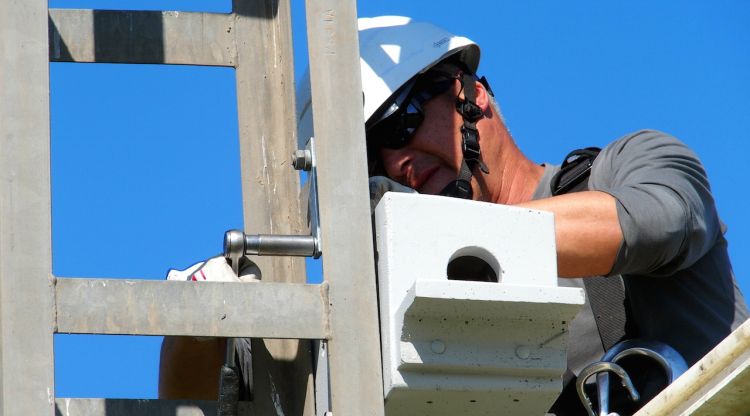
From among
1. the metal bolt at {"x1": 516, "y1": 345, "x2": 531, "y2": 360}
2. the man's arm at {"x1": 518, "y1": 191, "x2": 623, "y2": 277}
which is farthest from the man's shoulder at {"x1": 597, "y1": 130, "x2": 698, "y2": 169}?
the metal bolt at {"x1": 516, "y1": 345, "x2": 531, "y2": 360}

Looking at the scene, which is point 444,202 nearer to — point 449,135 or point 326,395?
point 326,395

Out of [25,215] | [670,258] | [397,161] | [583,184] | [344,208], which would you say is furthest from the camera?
[397,161]

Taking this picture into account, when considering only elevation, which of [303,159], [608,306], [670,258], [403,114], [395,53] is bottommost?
[608,306]

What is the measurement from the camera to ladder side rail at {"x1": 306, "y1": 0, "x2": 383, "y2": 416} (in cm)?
299

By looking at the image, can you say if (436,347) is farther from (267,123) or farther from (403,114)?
(403,114)

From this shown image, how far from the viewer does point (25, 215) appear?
2854 mm

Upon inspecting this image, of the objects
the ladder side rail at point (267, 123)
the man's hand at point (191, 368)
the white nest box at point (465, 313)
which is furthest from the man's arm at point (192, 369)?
the white nest box at point (465, 313)

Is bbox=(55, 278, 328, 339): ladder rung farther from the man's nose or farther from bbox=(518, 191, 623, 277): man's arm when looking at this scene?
the man's nose

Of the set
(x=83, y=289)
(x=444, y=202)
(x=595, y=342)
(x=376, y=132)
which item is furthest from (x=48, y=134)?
(x=376, y=132)

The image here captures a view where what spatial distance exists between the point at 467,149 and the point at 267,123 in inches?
56.4

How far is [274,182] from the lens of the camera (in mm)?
3932

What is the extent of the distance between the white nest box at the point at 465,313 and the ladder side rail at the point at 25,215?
0.75 m

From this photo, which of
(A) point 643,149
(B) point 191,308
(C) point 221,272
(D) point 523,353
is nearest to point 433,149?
(A) point 643,149

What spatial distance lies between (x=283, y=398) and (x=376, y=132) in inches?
72.9
